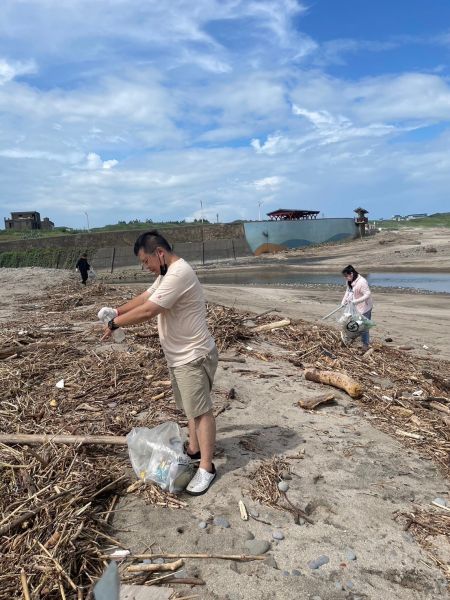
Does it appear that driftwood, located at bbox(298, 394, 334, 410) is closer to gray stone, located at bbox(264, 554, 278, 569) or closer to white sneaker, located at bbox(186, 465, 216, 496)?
white sneaker, located at bbox(186, 465, 216, 496)

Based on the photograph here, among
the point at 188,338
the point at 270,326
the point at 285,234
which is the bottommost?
the point at 270,326

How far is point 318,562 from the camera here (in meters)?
3.06

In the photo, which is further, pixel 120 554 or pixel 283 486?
pixel 283 486

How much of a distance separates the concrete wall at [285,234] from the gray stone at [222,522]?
4527cm

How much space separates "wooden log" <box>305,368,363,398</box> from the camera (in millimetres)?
5816

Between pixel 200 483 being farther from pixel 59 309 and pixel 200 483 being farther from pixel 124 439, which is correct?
pixel 59 309

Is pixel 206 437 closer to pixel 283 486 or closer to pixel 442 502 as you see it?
pixel 283 486

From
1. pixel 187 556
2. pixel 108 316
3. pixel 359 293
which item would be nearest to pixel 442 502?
pixel 187 556

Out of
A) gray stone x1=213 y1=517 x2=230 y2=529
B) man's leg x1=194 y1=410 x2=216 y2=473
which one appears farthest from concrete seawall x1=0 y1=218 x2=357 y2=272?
gray stone x1=213 y1=517 x2=230 y2=529

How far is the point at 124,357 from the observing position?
22.0 feet

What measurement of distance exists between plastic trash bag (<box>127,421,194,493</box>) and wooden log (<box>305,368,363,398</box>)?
2763mm

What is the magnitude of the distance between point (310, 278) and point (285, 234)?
18985 mm

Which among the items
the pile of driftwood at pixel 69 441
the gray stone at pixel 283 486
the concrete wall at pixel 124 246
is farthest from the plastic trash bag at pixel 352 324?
the concrete wall at pixel 124 246

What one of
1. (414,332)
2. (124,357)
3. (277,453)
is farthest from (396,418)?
(414,332)
